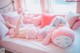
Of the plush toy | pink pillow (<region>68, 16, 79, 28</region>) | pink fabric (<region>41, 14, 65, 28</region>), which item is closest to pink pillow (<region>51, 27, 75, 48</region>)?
the plush toy

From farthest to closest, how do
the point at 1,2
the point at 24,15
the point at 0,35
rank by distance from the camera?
1. the point at 24,15
2. the point at 1,2
3. the point at 0,35

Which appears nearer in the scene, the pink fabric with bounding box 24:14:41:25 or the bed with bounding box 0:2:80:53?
the bed with bounding box 0:2:80:53

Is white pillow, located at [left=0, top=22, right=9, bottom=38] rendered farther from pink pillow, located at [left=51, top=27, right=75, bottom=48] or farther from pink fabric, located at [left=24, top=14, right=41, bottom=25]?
pink pillow, located at [left=51, top=27, right=75, bottom=48]

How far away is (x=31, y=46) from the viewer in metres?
1.97

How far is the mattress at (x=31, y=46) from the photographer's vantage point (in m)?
1.78

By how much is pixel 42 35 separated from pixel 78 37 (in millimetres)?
583

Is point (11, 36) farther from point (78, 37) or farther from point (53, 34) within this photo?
point (78, 37)

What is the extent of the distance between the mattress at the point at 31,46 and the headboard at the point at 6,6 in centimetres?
81

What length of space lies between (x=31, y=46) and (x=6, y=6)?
137 centimetres

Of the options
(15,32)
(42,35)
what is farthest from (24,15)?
(42,35)

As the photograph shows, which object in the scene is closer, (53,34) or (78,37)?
(53,34)

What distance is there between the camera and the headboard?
111 inches

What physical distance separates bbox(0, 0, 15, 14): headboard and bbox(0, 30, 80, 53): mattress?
81cm

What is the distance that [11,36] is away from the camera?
2.31 metres
